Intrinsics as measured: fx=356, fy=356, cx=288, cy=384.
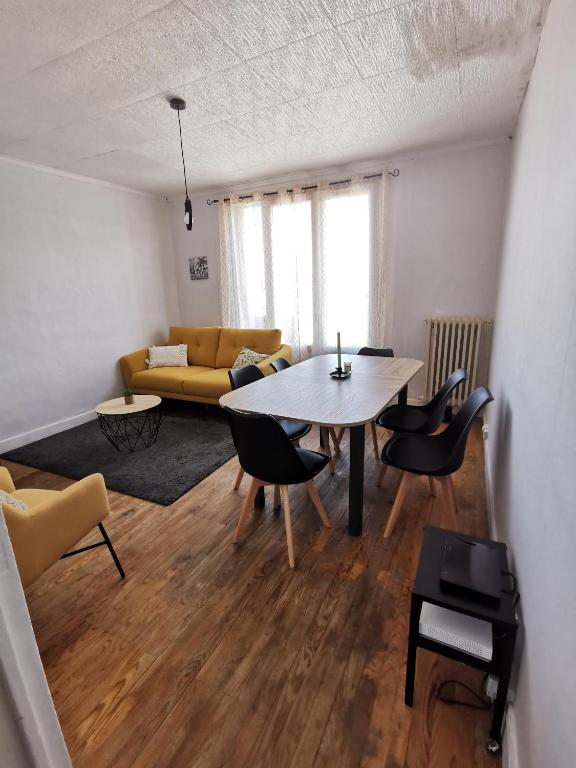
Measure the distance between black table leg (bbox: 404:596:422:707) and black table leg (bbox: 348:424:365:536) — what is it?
83cm

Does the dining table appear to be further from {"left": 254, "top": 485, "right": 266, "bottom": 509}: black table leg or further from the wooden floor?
{"left": 254, "top": 485, "right": 266, "bottom": 509}: black table leg

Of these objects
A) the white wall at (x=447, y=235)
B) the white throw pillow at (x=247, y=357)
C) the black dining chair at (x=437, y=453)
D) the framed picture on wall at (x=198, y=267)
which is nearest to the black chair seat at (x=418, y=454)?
the black dining chair at (x=437, y=453)

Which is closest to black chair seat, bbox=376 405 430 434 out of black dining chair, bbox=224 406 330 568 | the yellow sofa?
black dining chair, bbox=224 406 330 568

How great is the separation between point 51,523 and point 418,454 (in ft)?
5.84

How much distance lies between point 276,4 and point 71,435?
384 centimetres

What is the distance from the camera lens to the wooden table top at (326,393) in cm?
182

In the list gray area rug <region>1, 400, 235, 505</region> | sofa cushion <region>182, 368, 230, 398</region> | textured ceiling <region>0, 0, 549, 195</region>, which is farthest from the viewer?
sofa cushion <region>182, 368, 230, 398</region>

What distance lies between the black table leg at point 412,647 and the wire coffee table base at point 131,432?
269 cm

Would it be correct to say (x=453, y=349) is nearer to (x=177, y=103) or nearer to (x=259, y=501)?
(x=259, y=501)

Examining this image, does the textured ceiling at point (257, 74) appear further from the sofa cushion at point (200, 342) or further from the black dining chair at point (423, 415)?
the sofa cushion at point (200, 342)

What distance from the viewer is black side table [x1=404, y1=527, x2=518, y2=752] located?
39.3 inches

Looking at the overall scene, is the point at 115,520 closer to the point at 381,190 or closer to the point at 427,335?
the point at 427,335

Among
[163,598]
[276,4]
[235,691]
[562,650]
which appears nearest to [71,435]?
[163,598]

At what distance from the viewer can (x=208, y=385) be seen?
12.9 feet
